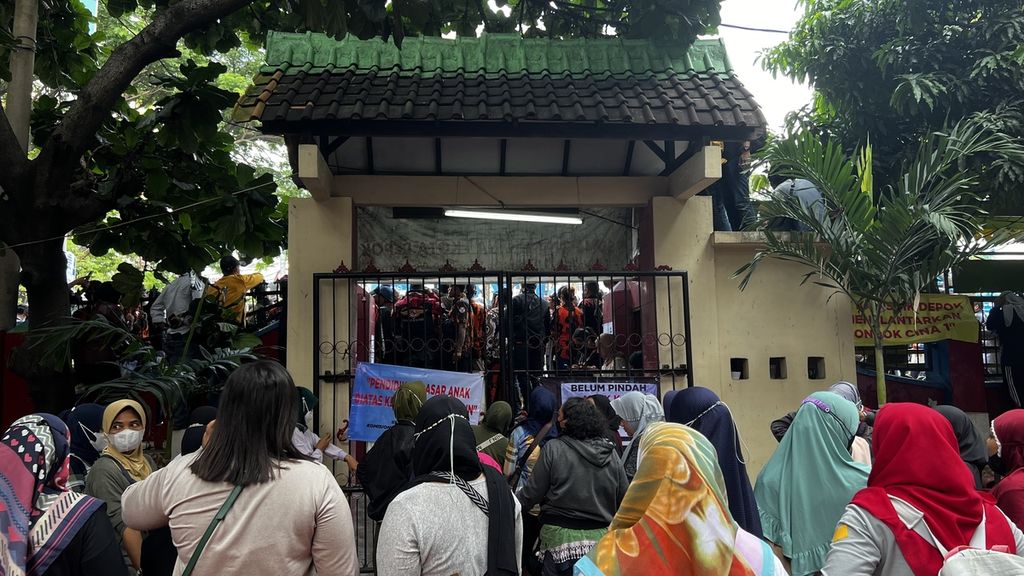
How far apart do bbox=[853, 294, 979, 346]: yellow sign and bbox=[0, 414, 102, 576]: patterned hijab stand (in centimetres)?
810

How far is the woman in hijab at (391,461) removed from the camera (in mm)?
4801

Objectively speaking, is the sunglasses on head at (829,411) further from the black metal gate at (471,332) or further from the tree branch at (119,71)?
the tree branch at (119,71)

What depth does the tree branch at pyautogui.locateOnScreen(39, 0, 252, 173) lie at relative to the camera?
6.16 meters

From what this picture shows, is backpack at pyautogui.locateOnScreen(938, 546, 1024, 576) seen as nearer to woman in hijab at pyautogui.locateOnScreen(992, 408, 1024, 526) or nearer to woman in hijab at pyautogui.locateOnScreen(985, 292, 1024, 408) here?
woman in hijab at pyautogui.locateOnScreen(992, 408, 1024, 526)

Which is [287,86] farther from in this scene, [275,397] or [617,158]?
[275,397]

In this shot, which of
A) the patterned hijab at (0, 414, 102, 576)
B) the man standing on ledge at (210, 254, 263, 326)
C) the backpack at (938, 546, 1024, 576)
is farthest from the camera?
the man standing on ledge at (210, 254, 263, 326)

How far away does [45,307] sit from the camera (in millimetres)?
6703

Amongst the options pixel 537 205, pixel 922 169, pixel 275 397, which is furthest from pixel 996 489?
pixel 537 205

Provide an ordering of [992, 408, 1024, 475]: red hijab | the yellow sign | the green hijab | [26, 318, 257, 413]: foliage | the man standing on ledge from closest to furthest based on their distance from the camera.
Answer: [992, 408, 1024, 475]: red hijab, the green hijab, [26, 318, 257, 413]: foliage, the man standing on ledge, the yellow sign

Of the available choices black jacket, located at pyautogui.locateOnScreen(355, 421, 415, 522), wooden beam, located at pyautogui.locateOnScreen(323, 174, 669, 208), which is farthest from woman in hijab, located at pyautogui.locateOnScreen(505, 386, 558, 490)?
wooden beam, located at pyautogui.locateOnScreen(323, 174, 669, 208)

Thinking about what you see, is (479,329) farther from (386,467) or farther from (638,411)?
(386,467)

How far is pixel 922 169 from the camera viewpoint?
22.7ft

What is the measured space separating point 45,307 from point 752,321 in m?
6.38

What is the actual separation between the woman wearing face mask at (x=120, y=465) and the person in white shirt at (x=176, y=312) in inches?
136
